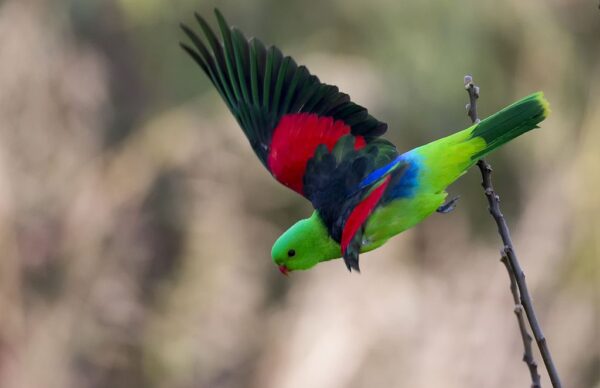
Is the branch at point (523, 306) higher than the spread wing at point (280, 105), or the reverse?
the spread wing at point (280, 105)

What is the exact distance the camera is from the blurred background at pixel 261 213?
6.85 metres

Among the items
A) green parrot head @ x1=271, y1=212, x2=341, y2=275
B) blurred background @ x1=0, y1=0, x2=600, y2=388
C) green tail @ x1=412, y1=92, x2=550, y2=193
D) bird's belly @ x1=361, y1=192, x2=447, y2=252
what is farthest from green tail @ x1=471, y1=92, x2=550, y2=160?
blurred background @ x1=0, y1=0, x2=600, y2=388

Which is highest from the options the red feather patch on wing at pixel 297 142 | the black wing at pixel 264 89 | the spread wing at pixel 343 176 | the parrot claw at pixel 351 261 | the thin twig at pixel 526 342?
the black wing at pixel 264 89

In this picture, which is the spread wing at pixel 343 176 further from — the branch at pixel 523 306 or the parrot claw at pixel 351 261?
the branch at pixel 523 306

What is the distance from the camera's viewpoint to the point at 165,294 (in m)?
8.54

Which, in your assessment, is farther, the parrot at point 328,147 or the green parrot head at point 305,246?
the green parrot head at point 305,246

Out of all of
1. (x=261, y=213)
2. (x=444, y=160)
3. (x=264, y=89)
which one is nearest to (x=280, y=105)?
(x=264, y=89)

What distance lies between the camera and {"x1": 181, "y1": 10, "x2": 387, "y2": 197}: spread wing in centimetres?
290

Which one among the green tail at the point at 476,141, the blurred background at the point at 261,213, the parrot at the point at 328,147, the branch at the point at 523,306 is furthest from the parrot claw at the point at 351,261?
the blurred background at the point at 261,213

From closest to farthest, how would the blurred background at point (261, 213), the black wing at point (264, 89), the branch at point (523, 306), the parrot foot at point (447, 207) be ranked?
the branch at point (523, 306), the parrot foot at point (447, 207), the black wing at point (264, 89), the blurred background at point (261, 213)

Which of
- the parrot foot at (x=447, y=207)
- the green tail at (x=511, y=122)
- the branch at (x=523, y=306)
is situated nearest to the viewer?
the branch at (x=523, y=306)

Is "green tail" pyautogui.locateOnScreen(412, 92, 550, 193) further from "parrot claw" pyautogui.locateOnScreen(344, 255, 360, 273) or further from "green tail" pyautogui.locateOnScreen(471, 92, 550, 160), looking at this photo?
"parrot claw" pyautogui.locateOnScreen(344, 255, 360, 273)

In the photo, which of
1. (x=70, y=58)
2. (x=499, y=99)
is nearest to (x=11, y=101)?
(x=70, y=58)

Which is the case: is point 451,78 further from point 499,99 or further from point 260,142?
point 260,142
